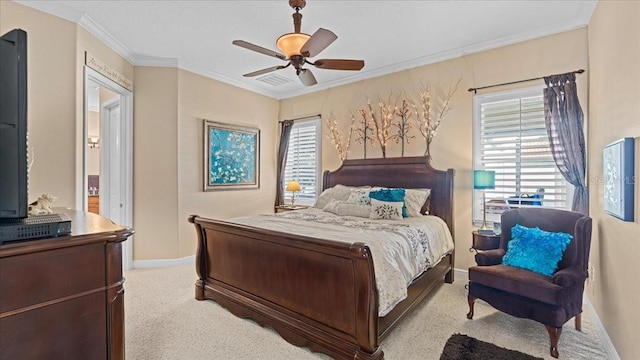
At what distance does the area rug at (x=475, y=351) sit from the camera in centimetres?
221

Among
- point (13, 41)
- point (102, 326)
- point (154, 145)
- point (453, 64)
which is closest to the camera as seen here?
point (13, 41)

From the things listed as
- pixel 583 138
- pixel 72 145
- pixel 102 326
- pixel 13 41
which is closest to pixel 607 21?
pixel 583 138

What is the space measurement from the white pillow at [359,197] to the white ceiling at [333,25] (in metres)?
1.88

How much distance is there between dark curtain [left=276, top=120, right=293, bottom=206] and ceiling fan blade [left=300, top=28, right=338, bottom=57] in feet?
10.4

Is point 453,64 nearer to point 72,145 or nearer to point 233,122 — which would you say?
point 233,122

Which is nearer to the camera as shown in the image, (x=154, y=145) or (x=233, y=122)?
(x=154, y=145)

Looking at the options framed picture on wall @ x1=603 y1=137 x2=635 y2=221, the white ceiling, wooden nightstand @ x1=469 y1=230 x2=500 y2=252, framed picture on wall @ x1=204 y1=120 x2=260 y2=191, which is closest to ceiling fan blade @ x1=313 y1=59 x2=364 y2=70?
the white ceiling

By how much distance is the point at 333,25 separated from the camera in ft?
11.0

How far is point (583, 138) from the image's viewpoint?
123 inches

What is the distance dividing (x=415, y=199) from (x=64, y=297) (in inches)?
137

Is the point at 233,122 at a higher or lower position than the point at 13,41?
higher

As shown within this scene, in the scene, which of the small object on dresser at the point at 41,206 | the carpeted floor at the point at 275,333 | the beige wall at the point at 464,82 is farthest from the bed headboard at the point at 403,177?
the small object on dresser at the point at 41,206

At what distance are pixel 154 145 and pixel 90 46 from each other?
1402mm

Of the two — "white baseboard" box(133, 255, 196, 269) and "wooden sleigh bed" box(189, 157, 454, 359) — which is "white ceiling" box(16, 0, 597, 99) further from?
"white baseboard" box(133, 255, 196, 269)
